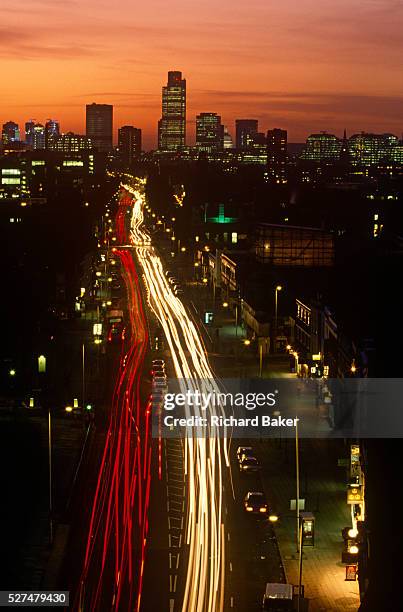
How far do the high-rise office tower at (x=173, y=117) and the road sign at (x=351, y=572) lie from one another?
504 feet

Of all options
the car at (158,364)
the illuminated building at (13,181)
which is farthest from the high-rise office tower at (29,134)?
the car at (158,364)

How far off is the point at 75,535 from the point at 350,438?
4092mm

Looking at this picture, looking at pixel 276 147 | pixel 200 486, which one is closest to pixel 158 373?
pixel 200 486

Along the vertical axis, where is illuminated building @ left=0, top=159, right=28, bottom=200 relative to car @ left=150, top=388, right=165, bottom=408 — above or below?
below

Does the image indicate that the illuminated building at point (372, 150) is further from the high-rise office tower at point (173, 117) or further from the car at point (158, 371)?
the car at point (158, 371)

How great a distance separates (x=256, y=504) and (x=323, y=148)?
144m

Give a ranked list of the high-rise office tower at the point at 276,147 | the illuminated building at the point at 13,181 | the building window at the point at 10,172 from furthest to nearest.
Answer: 1. the high-rise office tower at the point at 276,147
2. the building window at the point at 10,172
3. the illuminated building at the point at 13,181

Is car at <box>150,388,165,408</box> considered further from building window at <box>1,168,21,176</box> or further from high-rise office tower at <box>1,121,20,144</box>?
high-rise office tower at <box>1,121,20,144</box>

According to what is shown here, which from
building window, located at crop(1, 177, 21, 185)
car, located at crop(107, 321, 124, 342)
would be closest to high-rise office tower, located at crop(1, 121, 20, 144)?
building window, located at crop(1, 177, 21, 185)

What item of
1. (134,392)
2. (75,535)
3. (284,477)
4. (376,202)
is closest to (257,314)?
(134,392)

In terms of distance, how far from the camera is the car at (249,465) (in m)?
12.9

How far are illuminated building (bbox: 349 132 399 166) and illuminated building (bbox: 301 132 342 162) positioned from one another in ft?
9.65

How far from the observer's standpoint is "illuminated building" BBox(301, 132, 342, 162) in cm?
15225

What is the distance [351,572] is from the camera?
9.91 metres
